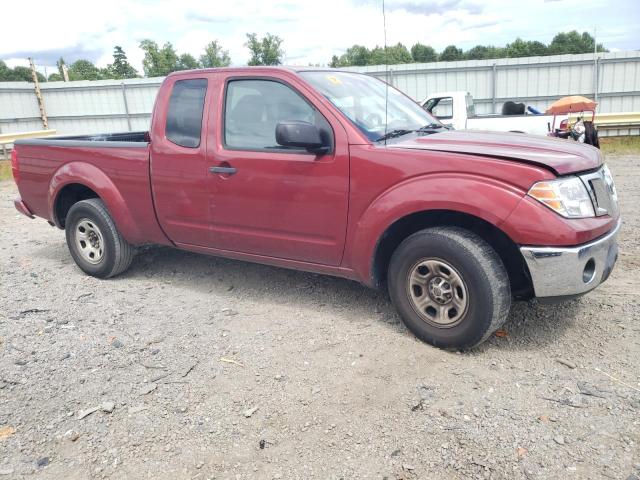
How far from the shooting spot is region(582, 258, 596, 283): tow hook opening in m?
3.15

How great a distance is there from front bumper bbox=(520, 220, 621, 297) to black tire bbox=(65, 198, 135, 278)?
3.63 meters

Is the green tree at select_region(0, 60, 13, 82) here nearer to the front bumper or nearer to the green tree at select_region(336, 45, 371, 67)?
the green tree at select_region(336, 45, 371, 67)

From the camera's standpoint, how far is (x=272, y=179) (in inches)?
154

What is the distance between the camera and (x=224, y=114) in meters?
4.23

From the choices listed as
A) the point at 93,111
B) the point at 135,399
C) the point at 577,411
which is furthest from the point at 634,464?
the point at 93,111

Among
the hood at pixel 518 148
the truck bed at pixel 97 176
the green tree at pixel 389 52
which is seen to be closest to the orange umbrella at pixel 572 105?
the green tree at pixel 389 52

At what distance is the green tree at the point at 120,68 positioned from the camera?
176 feet

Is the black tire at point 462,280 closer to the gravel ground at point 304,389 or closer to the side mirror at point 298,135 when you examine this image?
the gravel ground at point 304,389

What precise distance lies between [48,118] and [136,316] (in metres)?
19.9

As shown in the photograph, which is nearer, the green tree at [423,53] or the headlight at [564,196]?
the headlight at [564,196]

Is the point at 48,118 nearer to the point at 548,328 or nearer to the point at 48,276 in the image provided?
the point at 48,276

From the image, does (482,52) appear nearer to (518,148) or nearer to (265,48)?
(265,48)

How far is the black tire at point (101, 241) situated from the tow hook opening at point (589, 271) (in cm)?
390

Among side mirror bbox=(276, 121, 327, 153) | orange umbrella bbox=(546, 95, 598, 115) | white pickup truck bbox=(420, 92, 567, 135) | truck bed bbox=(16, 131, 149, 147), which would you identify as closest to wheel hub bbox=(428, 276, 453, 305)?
side mirror bbox=(276, 121, 327, 153)
